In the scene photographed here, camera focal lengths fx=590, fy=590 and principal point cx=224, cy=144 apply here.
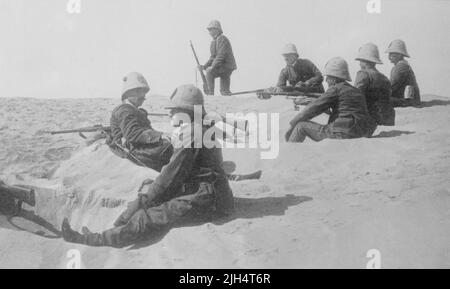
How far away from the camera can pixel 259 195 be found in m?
5.83

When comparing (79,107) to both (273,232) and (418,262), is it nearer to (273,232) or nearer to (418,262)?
(273,232)

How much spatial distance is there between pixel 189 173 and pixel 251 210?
2.26 feet

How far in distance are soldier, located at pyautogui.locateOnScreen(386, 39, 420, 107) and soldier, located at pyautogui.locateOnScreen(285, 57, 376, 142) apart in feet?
8.92

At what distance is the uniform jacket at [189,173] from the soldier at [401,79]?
559 centimetres

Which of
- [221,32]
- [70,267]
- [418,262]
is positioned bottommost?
[70,267]

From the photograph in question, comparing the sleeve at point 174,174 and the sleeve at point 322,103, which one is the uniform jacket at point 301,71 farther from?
the sleeve at point 174,174

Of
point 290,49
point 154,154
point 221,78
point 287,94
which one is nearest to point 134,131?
point 154,154

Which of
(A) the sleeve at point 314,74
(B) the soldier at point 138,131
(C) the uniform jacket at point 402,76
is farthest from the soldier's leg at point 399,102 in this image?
(B) the soldier at point 138,131

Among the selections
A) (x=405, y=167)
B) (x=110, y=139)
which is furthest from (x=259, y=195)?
(x=110, y=139)

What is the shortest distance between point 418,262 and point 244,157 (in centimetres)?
392

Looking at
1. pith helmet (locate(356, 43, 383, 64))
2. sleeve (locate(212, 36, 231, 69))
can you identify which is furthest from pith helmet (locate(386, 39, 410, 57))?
sleeve (locate(212, 36, 231, 69))
